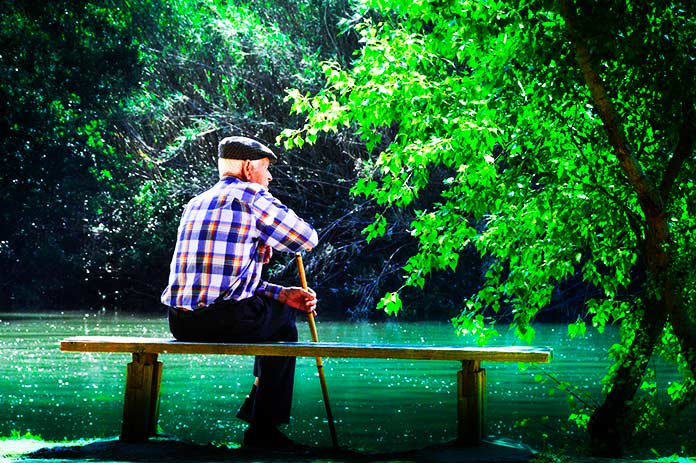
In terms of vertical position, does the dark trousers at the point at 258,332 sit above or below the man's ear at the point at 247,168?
below

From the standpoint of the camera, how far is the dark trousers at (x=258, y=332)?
20.4 feet

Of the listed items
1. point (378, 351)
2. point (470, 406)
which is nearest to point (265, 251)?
point (378, 351)

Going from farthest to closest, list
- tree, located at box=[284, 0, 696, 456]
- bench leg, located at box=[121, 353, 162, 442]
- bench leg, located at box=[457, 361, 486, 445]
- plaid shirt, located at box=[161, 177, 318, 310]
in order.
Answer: tree, located at box=[284, 0, 696, 456], bench leg, located at box=[121, 353, 162, 442], plaid shirt, located at box=[161, 177, 318, 310], bench leg, located at box=[457, 361, 486, 445]

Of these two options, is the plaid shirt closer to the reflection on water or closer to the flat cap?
the flat cap

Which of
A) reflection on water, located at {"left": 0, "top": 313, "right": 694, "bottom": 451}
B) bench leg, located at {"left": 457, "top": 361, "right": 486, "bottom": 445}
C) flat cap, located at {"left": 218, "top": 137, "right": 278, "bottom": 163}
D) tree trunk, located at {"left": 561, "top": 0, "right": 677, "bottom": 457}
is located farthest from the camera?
reflection on water, located at {"left": 0, "top": 313, "right": 694, "bottom": 451}

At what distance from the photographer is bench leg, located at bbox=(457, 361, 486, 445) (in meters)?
5.98

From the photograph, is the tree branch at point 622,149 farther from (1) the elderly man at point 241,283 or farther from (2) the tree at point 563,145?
(1) the elderly man at point 241,283

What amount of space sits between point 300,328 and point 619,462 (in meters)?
16.9

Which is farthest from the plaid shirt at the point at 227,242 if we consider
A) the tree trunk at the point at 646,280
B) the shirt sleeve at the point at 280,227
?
the tree trunk at the point at 646,280

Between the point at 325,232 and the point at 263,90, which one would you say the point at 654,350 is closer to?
the point at 325,232

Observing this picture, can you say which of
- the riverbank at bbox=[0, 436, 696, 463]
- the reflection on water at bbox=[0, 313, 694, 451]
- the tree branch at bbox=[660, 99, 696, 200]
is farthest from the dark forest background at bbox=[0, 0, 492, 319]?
the riverbank at bbox=[0, 436, 696, 463]

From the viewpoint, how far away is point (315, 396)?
11688mm

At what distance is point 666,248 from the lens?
7.04m

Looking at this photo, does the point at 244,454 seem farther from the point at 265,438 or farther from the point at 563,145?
the point at 563,145
